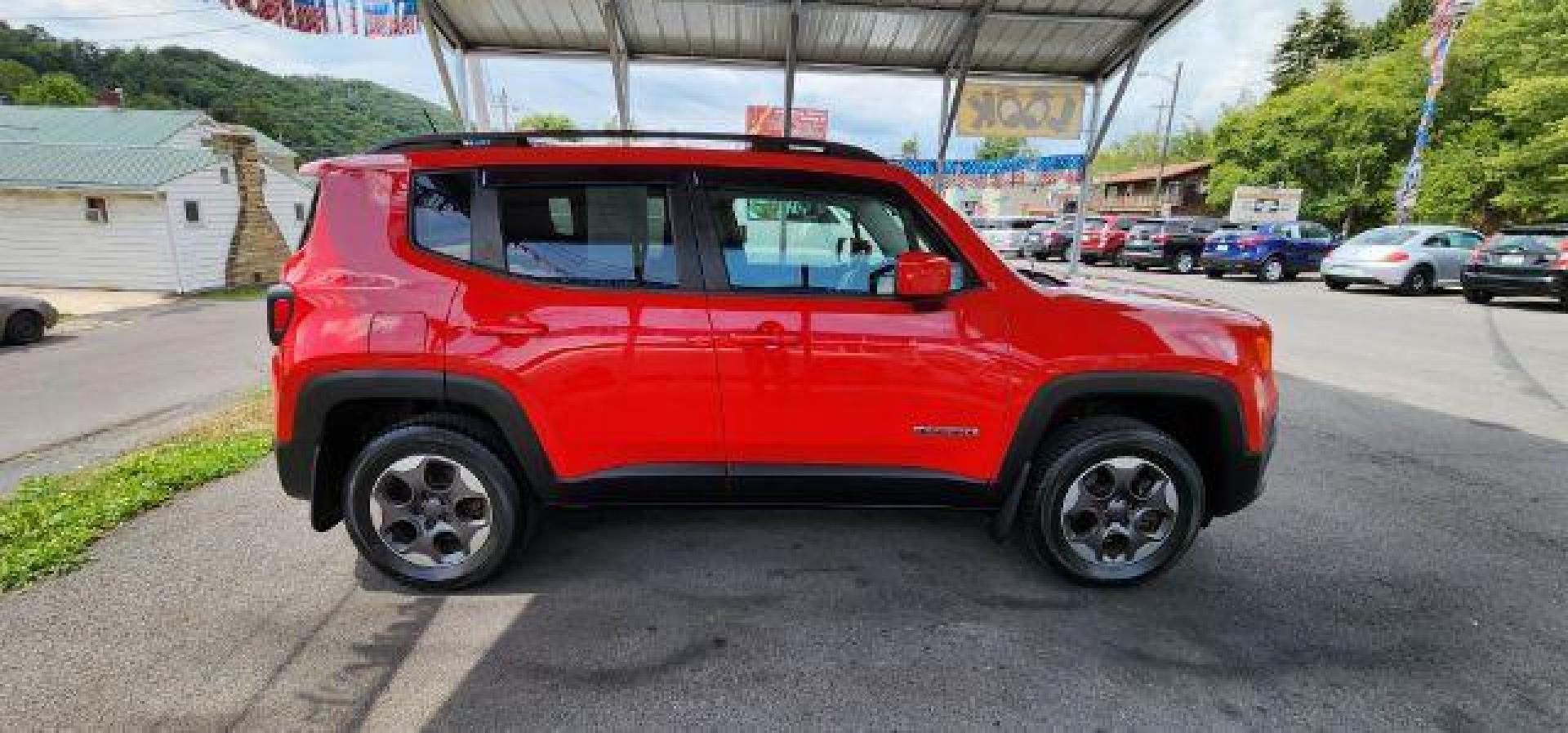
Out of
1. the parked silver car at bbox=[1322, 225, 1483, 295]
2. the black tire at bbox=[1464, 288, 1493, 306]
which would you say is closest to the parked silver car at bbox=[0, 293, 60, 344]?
the parked silver car at bbox=[1322, 225, 1483, 295]

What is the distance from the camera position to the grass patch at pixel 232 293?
20.7 metres

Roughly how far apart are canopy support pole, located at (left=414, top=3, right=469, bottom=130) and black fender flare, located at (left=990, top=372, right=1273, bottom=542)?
5.56 m

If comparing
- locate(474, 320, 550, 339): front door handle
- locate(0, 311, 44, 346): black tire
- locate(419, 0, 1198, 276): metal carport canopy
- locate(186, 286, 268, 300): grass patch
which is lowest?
locate(186, 286, 268, 300): grass patch

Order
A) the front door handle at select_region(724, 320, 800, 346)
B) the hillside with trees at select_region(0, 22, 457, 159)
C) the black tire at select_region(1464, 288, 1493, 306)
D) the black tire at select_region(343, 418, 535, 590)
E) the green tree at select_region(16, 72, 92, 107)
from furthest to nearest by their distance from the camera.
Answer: the hillside with trees at select_region(0, 22, 457, 159)
the green tree at select_region(16, 72, 92, 107)
the black tire at select_region(1464, 288, 1493, 306)
the black tire at select_region(343, 418, 535, 590)
the front door handle at select_region(724, 320, 800, 346)

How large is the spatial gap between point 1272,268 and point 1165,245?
289 centimetres

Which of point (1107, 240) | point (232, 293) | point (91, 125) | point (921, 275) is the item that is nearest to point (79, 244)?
point (232, 293)

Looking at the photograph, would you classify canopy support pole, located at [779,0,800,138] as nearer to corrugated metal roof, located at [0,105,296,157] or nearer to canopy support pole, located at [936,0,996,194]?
canopy support pole, located at [936,0,996,194]

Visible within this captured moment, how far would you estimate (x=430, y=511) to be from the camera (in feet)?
9.86

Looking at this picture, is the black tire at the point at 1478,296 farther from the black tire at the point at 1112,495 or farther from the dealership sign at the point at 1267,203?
the dealership sign at the point at 1267,203

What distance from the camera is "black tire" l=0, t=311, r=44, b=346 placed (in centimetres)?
1201

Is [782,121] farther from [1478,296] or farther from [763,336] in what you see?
[1478,296]

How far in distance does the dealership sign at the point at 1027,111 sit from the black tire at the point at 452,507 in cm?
586

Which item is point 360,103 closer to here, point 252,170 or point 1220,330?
point 252,170

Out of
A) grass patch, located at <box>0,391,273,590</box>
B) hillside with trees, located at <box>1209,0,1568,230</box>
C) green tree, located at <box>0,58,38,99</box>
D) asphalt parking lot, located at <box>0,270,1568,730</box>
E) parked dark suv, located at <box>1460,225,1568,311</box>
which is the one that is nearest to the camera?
asphalt parking lot, located at <box>0,270,1568,730</box>
